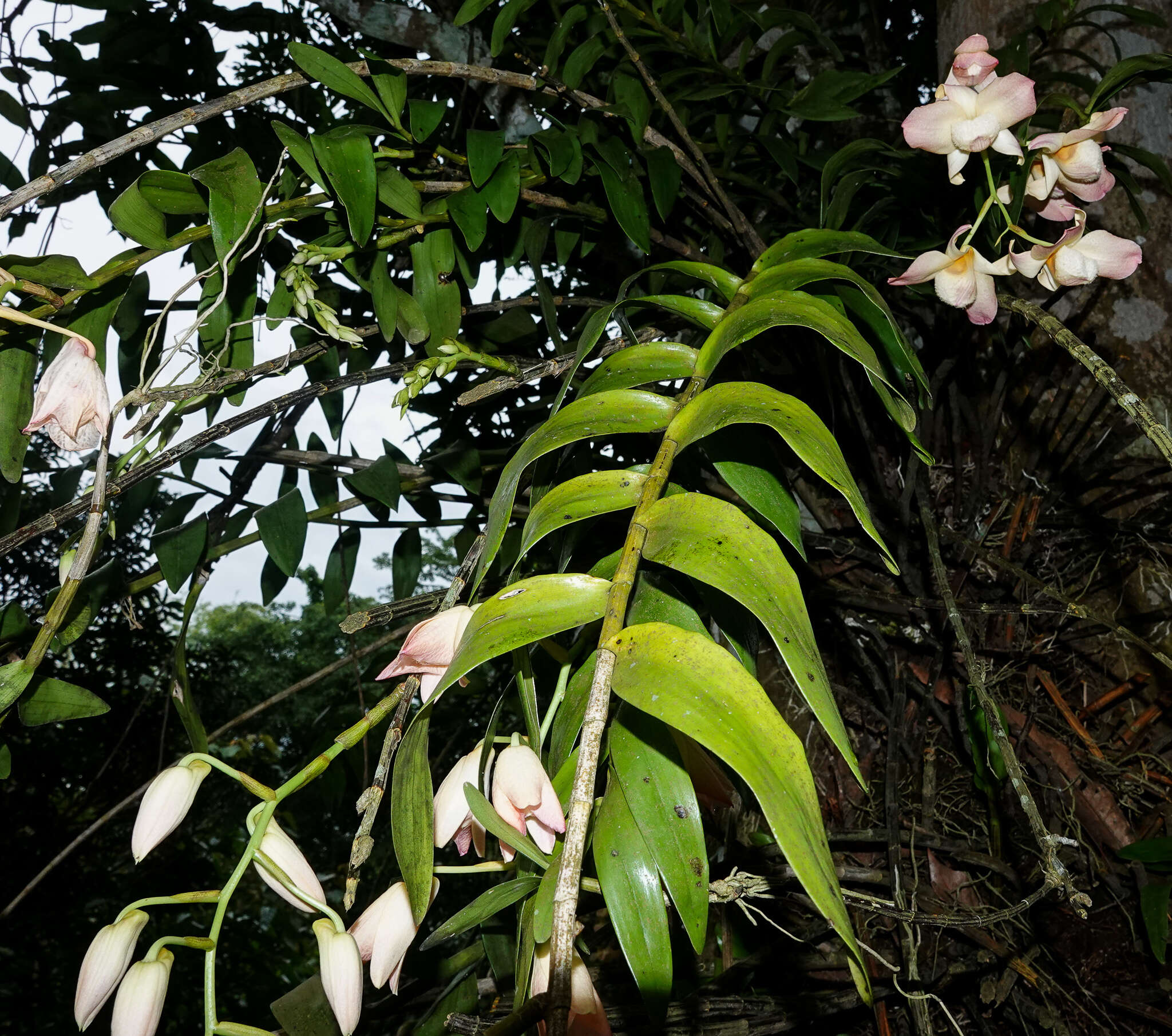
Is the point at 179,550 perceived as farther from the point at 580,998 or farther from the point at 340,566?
the point at 580,998

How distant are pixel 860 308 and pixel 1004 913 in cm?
29

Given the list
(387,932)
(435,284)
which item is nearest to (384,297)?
(435,284)

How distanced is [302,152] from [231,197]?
5 cm

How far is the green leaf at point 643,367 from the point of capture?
1.26 ft

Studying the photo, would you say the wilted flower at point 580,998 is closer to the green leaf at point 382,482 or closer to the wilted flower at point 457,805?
the wilted flower at point 457,805

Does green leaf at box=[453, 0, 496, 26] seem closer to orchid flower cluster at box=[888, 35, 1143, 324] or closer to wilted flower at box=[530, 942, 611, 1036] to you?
Result: orchid flower cluster at box=[888, 35, 1143, 324]

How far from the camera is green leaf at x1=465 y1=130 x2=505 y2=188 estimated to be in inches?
19.9

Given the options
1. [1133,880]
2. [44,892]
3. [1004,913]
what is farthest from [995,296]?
[44,892]

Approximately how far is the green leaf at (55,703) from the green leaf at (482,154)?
34cm

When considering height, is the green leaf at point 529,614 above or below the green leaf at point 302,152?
below

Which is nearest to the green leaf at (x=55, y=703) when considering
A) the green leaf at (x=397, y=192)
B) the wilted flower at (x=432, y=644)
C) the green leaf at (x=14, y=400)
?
the green leaf at (x=14, y=400)

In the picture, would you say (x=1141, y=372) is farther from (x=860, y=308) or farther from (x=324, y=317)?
(x=324, y=317)

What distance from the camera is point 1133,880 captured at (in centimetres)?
59

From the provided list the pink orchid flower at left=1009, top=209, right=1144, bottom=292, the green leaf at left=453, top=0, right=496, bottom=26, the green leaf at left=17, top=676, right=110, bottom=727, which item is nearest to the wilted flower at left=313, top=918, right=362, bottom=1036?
the green leaf at left=17, top=676, right=110, bottom=727
